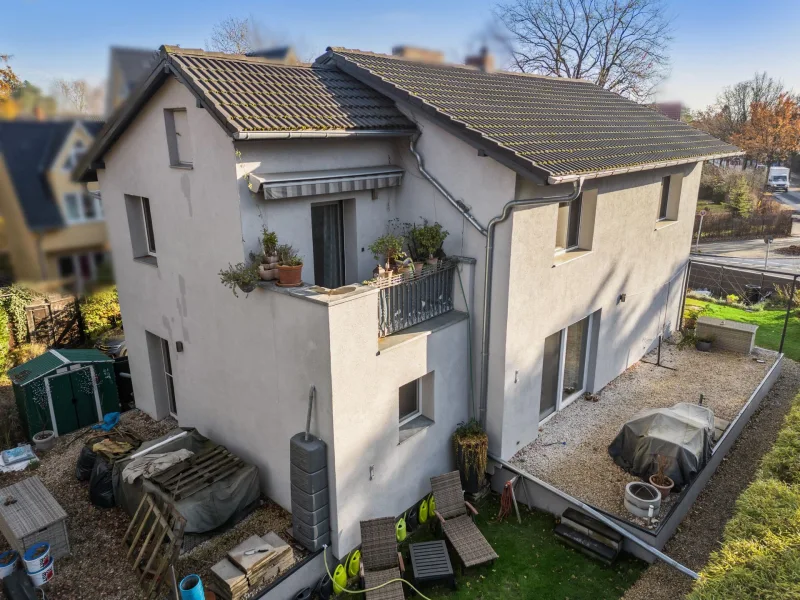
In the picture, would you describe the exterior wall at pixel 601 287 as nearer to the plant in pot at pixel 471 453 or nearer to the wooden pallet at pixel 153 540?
the plant in pot at pixel 471 453

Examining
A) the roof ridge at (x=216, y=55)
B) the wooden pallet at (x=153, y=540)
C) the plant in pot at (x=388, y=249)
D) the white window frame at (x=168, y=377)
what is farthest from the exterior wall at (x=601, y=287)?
the white window frame at (x=168, y=377)

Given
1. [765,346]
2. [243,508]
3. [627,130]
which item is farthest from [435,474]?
[765,346]

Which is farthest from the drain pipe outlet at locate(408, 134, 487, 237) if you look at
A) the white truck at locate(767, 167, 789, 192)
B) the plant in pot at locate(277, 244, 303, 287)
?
the white truck at locate(767, 167, 789, 192)

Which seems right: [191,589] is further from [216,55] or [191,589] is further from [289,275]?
[216,55]

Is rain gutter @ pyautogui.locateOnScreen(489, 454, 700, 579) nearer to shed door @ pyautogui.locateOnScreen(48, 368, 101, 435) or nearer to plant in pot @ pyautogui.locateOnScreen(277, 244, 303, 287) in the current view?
plant in pot @ pyautogui.locateOnScreen(277, 244, 303, 287)

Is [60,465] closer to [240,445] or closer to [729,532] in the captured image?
[240,445]

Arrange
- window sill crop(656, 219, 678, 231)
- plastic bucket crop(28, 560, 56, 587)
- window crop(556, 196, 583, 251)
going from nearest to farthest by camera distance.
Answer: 1. plastic bucket crop(28, 560, 56, 587)
2. window crop(556, 196, 583, 251)
3. window sill crop(656, 219, 678, 231)

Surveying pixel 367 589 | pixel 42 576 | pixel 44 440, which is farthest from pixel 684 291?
pixel 44 440
